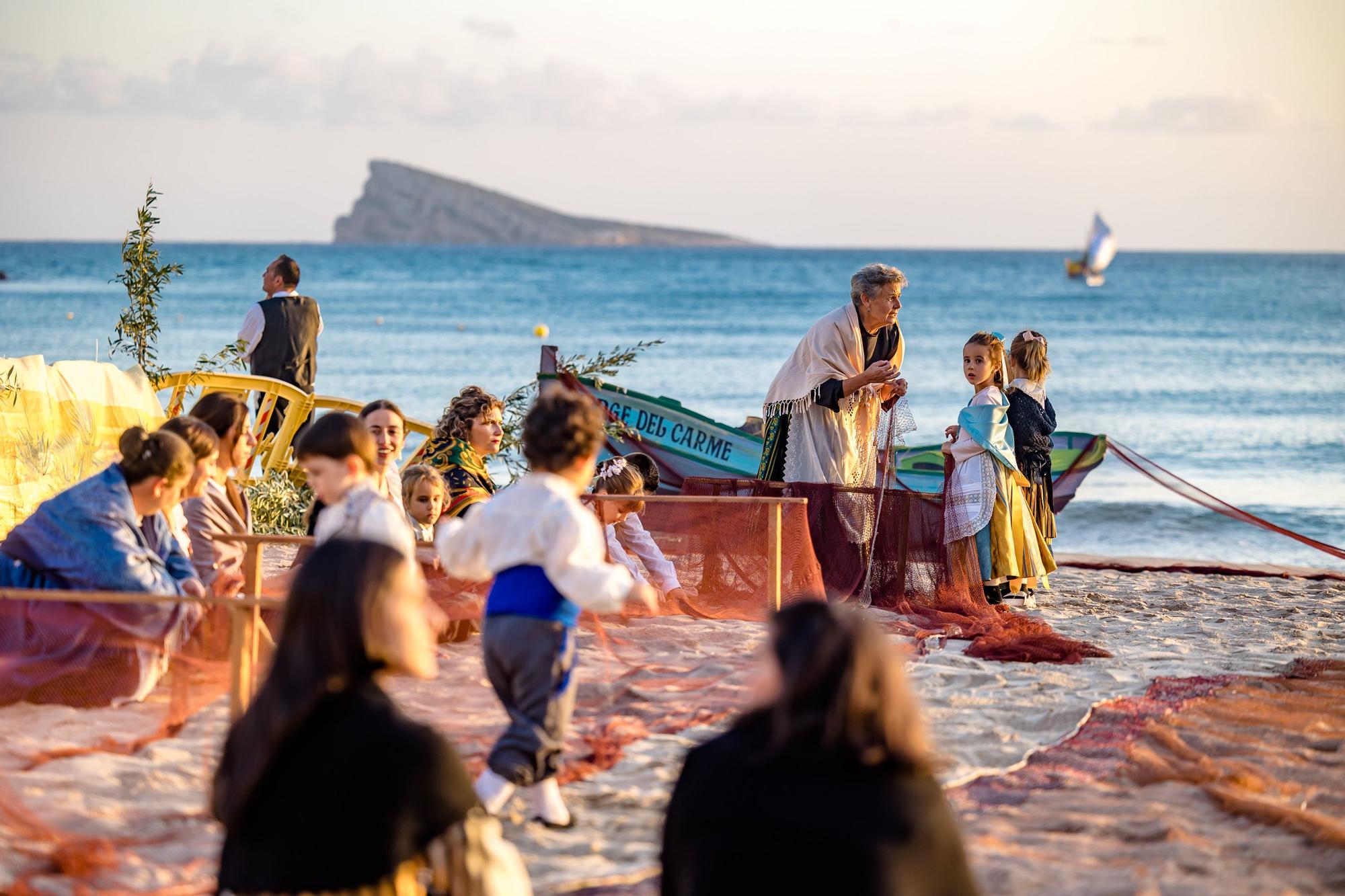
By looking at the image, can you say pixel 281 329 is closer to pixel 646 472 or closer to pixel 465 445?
pixel 646 472

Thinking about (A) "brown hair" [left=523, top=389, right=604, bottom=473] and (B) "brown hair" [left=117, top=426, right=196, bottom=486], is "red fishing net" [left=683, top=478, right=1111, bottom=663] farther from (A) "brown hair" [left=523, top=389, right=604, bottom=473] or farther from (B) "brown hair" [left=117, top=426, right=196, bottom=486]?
(A) "brown hair" [left=523, top=389, right=604, bottom=473]

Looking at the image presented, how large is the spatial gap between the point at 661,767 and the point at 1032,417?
430 cm

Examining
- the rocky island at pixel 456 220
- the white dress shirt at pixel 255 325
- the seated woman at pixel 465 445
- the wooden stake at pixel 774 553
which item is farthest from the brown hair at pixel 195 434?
the rocky island at pixel 456 220

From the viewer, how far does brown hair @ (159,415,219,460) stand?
18.5ft

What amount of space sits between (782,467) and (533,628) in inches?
169

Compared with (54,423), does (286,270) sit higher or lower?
higher

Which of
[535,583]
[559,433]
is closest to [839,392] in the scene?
[559,433]

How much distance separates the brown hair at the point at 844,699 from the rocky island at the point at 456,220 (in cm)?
13043

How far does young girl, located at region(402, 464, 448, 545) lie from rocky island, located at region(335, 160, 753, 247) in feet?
414

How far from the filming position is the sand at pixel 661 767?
13.0 ft

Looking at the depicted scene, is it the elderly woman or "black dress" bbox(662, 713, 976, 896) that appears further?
the elderly woman

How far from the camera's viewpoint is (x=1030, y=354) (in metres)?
8.57

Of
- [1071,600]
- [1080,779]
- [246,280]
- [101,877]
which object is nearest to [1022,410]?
[1071,600]

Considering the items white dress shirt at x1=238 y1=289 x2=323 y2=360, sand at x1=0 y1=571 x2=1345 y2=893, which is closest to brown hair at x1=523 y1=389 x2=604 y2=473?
sand at x1=0 y1=571 x2=1345 y2=893
